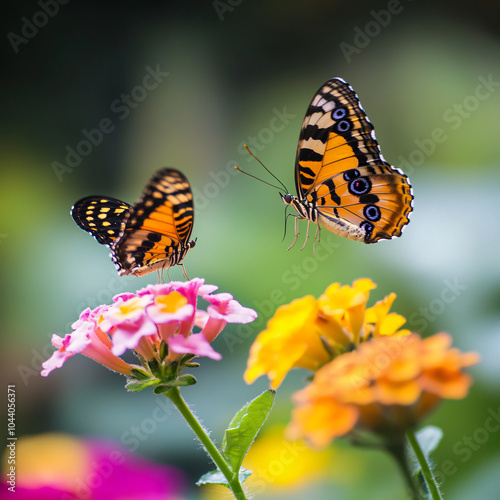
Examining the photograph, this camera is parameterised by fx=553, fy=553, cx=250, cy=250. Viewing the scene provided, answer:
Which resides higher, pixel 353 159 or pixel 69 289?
pixel 353 159

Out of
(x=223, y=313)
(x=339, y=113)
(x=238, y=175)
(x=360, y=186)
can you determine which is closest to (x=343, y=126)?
(x=339, y=113)

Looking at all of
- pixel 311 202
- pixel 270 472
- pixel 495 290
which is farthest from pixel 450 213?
pixel 270 472

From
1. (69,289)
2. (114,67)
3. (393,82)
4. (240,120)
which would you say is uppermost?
(393,82)

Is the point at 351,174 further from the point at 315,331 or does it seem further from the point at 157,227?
the point at 315,331

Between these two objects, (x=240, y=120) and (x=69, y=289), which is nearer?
(x=69, y=289)

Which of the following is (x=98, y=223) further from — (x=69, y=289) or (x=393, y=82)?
(x=393, y=82)

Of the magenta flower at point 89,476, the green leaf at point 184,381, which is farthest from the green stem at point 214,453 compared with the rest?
the magenta flower at point 89,476
